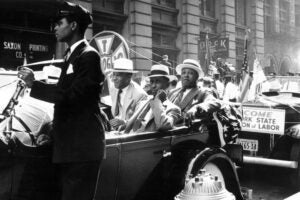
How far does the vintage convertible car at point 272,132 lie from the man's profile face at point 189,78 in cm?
175

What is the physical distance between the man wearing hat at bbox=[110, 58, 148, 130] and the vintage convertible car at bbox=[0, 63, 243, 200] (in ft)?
3.94

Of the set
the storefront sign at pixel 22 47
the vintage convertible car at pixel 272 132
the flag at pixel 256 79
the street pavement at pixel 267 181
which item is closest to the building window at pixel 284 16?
the storefront sign at pixel 22 47

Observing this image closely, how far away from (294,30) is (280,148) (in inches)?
1057

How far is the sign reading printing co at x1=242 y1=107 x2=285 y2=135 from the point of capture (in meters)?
6.70

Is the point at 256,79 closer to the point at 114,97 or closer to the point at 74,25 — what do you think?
the point at 114,97

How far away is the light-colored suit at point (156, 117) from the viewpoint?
4.08 m

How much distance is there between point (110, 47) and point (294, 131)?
10.5 ft

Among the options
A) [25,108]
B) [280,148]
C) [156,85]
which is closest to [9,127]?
[25,108]

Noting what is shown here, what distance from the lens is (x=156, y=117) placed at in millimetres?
4102

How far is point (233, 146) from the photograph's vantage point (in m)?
4.87

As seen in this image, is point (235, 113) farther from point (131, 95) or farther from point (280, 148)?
point (280, 148)

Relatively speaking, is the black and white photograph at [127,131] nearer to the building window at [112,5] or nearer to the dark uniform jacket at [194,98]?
the dark uniform jacket at [194,98]

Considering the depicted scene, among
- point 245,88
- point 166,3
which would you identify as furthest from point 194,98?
point 166,3

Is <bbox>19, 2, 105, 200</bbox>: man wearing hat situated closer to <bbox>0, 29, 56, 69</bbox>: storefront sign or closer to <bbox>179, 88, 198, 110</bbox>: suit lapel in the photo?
<bbox>179, 88, 198, 110</bbox>: suit lapel
